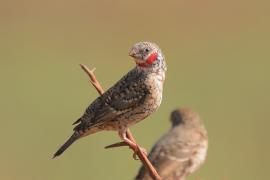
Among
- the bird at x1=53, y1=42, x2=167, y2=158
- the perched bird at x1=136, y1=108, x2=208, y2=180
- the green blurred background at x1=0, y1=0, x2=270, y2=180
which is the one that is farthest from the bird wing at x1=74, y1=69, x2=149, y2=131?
the green blurred background at x1=0, y1=0, x2=270, y2=180

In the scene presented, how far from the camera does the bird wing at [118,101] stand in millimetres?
8633

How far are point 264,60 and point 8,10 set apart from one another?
6424mm

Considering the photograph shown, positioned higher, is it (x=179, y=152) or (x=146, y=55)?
(x=146, y=55)

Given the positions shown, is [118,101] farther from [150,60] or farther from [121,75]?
[121,75]

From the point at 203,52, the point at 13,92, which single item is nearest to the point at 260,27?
the point at 203,52

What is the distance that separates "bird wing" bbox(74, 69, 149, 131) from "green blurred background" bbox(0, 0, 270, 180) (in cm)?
633

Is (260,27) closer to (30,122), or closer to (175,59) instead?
(175,59)

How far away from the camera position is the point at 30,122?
1728 centimetres

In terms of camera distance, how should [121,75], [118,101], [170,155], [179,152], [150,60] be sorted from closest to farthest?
[150,60] → [118,101] → [170,155] → [179,152] → [121,75]

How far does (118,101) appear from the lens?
8.73 m

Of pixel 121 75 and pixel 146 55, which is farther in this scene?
pixel 121 75

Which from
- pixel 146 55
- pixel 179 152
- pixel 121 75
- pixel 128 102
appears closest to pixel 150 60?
pixel 146 55

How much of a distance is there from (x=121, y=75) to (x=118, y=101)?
11.0 meters

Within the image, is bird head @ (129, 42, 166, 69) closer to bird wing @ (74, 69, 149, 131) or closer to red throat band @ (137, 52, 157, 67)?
red throat band @ (137, 52, 157, 67)
